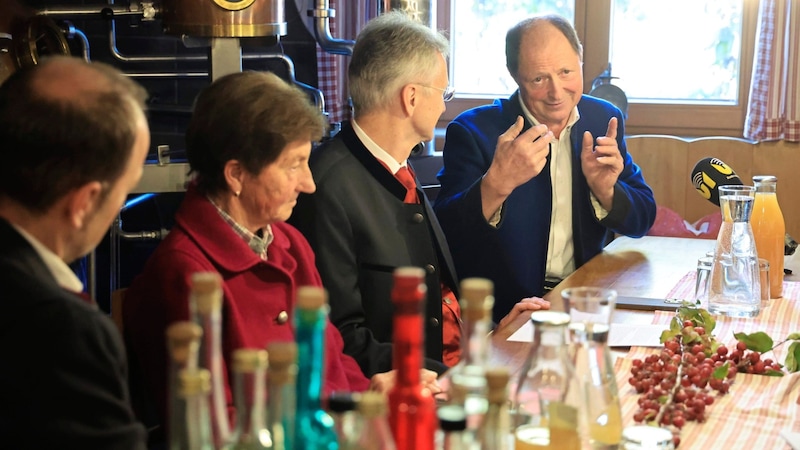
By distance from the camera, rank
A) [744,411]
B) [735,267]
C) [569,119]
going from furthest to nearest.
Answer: [569,119] < [735,267] < [744,411]

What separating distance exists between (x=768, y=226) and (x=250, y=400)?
A: 174 centimetres

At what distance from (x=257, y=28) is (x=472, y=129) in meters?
0.73

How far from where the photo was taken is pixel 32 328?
1.01m

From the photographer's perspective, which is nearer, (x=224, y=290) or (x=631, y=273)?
(x=224, y=290)

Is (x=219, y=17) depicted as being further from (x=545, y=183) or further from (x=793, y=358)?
(x=793, y=358)

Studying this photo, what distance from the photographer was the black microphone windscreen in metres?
2.42

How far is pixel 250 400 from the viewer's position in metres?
0.79

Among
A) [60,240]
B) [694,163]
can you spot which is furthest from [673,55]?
[60,240]

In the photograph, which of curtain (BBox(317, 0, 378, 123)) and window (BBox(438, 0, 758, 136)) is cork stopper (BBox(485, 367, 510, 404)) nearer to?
curtain (BBox(317, 0, 378, 123))

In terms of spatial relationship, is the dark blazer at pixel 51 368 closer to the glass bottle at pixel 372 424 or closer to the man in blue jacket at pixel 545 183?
the glass bottle at pixel 372 424

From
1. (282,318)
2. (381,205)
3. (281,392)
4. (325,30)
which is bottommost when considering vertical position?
(282,318)

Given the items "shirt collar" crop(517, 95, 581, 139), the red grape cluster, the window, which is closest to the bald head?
the red grape cluster

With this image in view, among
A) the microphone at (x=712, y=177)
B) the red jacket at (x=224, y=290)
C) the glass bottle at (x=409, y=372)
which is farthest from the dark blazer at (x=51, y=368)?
the microphone at (x=712, y=177)

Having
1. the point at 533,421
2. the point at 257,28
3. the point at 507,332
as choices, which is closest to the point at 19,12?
the point at 257,28
